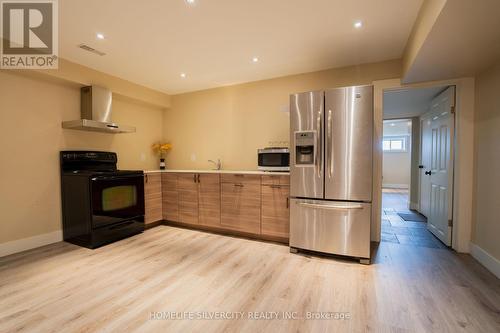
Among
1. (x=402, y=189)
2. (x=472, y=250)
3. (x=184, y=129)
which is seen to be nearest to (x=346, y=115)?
(x=472, y=250)

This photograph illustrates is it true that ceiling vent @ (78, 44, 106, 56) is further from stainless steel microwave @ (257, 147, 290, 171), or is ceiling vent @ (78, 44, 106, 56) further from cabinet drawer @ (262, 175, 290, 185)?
cabinet drawer @ (262, 175, 290, 185)

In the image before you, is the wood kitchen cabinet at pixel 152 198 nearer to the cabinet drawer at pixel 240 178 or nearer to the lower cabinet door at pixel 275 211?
the cabinet drawer at pixel 240 178

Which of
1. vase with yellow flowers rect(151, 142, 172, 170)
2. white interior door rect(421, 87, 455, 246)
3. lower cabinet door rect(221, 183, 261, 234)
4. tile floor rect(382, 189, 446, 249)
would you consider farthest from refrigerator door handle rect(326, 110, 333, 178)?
vase with yellow flowers rect(151, 142, 172, 170)

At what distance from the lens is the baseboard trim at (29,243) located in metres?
2.75

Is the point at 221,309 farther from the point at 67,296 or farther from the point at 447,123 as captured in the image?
the point at 447,123

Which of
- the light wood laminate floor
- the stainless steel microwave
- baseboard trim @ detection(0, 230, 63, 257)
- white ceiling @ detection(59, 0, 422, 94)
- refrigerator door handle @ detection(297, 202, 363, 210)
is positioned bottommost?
the light wood laminate floor

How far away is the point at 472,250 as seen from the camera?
108 inches

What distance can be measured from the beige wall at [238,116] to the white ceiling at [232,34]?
0.60 ft

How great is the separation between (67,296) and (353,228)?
279 cm

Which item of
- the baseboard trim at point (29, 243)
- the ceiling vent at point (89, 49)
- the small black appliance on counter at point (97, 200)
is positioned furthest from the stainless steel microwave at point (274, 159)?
the baseboard trim at point (29, 243)

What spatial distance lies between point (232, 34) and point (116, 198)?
2686mm

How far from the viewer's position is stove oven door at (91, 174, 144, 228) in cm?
304

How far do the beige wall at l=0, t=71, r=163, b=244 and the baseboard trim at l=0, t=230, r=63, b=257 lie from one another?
0.05m

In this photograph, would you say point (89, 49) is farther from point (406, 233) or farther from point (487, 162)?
point (406, 233)
